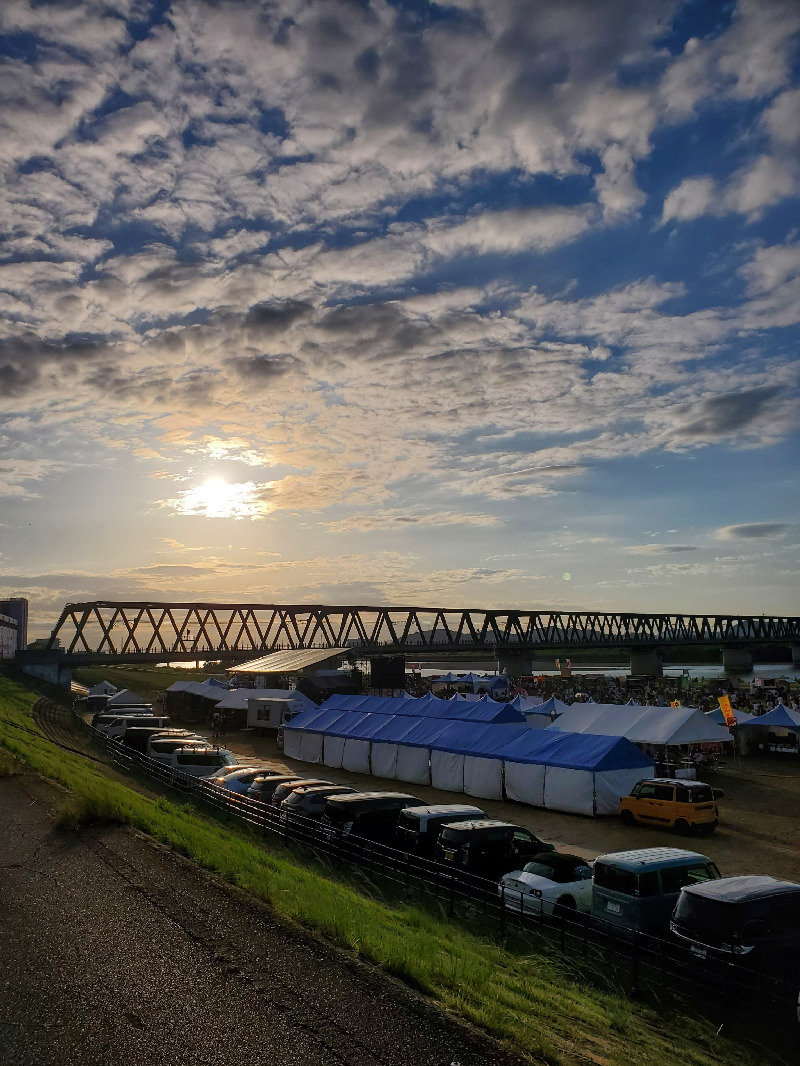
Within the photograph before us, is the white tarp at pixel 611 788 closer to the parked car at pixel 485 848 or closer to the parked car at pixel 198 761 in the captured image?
the parked car at pixel 485 848

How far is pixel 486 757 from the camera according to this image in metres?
29.6

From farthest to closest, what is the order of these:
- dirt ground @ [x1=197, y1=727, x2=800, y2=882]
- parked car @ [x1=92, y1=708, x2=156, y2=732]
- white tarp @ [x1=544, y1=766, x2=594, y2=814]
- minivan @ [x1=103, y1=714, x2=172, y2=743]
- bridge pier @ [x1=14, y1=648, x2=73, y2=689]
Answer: bridge pier @ [x1=14, y1=648, x2=73, y2=689] < parked car @ [x1=92, y1=708, x2=156, y2=732] < minivan @ [x1=103, y1=714, x2=172, y2=743] < white tarp @ [x1=544, y1=766, x2=594, y2=814] < dirt ground @ [x1=197, y1=727, x2=800, y2=882]

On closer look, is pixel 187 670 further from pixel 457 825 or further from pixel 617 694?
pixel 457 825

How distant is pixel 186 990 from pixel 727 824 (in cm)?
2103

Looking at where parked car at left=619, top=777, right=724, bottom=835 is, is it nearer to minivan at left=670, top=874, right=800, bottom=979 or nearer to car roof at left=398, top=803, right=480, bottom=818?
car roof at left=398, top=803, right=480, bottom=818

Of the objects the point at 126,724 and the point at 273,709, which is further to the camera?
the point at 273,709

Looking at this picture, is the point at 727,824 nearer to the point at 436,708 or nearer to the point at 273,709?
the point at 436,708

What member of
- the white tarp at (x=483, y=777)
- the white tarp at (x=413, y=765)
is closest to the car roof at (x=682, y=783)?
the white tarp at (x=483, y=777)

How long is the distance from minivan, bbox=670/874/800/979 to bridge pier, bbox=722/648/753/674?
17019cm

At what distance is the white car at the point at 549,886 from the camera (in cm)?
1506

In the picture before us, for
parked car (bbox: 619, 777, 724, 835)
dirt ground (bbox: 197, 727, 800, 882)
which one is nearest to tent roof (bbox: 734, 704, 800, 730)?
dirt ground (bbox: 197, 727, 800, 882)

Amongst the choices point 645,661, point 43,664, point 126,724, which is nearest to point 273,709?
point 126,724

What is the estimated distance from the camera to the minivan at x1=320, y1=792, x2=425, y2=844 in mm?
20125

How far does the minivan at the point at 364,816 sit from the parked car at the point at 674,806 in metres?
8.51
